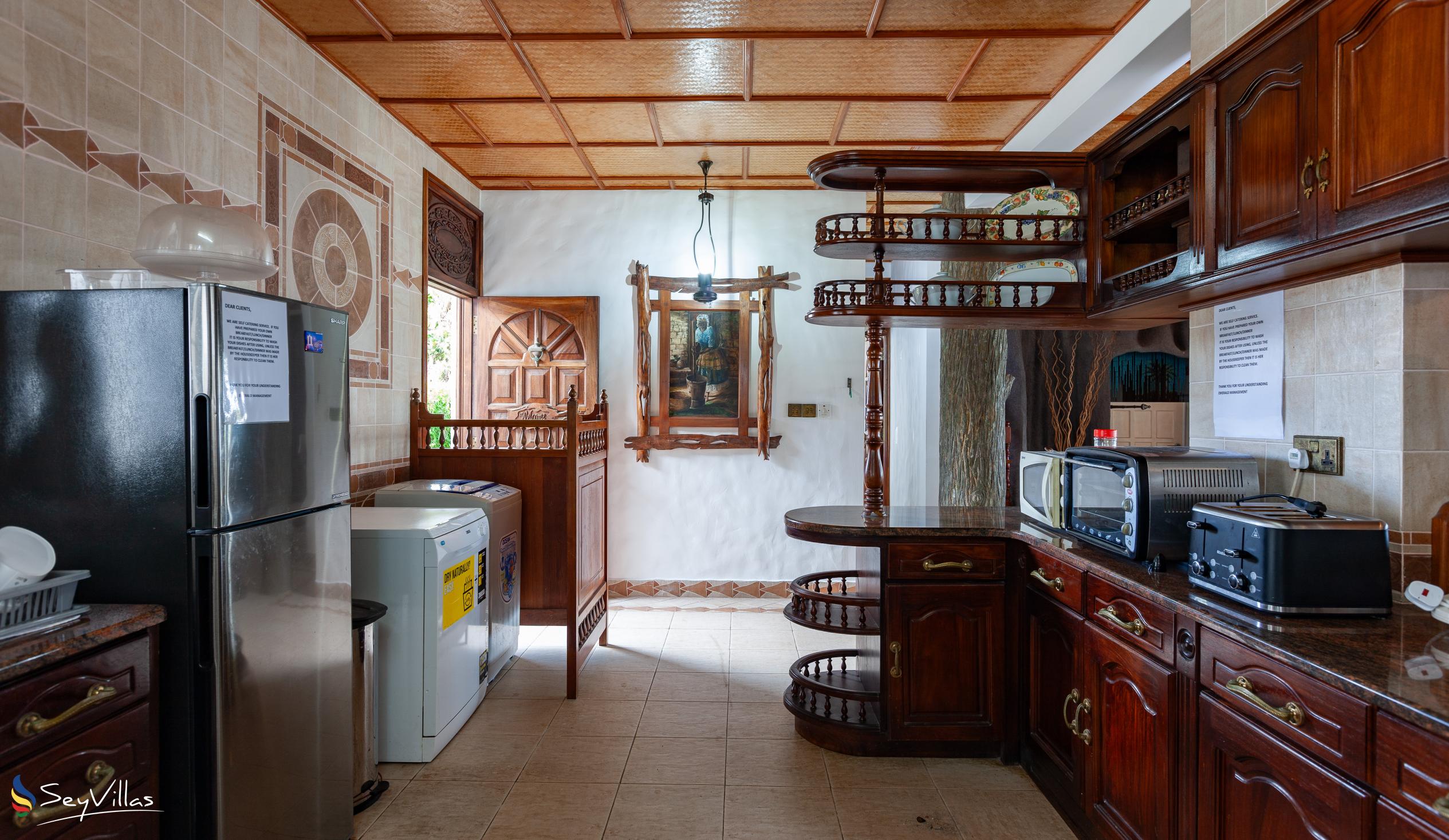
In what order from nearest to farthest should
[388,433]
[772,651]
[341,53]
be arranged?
[341,53] → [388,433] → [772,651]

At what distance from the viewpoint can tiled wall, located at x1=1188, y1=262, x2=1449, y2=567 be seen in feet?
5.78

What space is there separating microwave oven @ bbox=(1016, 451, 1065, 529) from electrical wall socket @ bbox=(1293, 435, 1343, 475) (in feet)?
2.32

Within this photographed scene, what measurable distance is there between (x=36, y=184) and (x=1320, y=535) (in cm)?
328

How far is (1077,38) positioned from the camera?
10.0ft

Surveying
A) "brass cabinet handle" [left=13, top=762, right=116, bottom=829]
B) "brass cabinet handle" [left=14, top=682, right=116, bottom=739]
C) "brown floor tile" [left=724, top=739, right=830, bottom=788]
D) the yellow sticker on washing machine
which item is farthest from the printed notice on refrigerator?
"brown floor tile" [left=724, top=739, right=830, bottom=788]

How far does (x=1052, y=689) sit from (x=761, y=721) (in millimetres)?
1273

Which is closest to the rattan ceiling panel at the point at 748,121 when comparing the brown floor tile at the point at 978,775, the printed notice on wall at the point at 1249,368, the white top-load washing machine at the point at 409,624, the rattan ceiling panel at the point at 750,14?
the rattan ceiling panel at the point at 750,14

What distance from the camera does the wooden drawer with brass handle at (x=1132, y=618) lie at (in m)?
1.85

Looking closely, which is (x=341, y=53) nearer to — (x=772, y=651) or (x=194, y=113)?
(x=194, y=113)

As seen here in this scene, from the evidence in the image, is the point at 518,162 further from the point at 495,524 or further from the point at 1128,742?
the point at 1128,742

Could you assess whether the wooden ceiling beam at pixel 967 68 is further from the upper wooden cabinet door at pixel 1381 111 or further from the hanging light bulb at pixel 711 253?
the hanging light bulb at pixel 711 253

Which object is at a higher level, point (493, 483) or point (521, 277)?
point (521, 277)

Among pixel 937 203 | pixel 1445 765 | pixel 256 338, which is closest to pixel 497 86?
pixel 256 338

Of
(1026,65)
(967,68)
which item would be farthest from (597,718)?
(1026,65)
